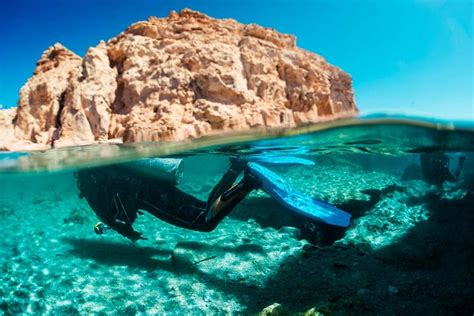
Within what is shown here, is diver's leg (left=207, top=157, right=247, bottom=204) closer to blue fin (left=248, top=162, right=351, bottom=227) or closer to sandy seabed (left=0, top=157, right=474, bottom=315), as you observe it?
blue fin (left=248, top=162, right=351, bottom=227)

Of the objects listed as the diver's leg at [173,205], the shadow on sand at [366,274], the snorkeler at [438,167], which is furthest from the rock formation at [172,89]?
the snorkeler at [438,167]

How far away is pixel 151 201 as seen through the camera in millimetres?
7625

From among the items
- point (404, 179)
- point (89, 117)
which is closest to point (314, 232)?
point (89, 117)

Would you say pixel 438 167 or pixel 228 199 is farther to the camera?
pixel 438 167

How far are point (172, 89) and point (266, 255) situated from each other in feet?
20.1

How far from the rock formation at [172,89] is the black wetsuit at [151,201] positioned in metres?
1.84

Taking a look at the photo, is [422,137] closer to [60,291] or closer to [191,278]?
[191,278]

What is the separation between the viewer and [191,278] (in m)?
7.09

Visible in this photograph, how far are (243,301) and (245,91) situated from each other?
6.52m

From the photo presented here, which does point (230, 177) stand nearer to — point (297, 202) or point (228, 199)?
point (228, 199)

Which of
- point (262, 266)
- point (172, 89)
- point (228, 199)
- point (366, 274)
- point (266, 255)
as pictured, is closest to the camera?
point (366, 274)

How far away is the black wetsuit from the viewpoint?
7.23 meters

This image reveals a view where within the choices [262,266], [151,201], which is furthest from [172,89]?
[262,266]

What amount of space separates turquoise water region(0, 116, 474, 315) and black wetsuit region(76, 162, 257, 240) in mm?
1359
